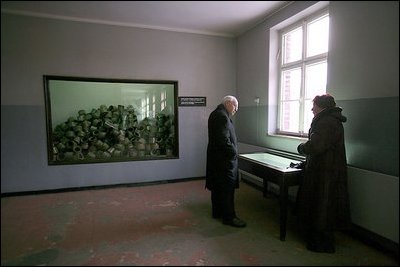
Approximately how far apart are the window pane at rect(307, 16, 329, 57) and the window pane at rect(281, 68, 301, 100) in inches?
13.4

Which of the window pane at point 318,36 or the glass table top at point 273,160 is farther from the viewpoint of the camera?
the window pane at point 318,36

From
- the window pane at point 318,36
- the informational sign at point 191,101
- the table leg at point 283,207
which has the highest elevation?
the window pane at point 318,36

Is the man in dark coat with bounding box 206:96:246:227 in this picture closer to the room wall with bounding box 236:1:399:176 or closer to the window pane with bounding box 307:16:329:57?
the room wall with bounding box 236:1:399:176

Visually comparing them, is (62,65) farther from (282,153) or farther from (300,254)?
(300,254)

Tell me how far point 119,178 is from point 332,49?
11.5 feet

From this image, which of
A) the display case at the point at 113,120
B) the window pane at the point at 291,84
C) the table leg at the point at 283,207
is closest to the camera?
the table leg at the point at 283,207

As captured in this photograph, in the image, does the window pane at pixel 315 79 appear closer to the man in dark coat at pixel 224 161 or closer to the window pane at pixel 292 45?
the window pane at pixel 292 45

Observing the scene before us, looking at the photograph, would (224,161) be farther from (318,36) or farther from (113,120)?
(113,120)

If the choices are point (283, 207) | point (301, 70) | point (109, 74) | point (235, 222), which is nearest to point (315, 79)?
point (301, 70)

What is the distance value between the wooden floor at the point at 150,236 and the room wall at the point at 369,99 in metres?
0.44

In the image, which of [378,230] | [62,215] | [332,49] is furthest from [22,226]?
[332,49]

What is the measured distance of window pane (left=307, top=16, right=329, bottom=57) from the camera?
10.1ft

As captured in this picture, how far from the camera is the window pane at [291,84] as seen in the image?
3598 millimetres

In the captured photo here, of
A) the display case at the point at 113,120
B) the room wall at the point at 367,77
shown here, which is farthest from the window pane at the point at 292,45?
the display case at the point at 113,120
